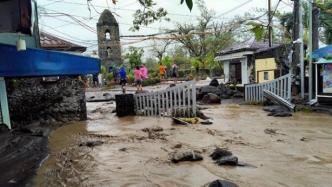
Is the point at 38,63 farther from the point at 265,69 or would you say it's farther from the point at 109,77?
the point at 109,77

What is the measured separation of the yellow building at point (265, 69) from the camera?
23781mm

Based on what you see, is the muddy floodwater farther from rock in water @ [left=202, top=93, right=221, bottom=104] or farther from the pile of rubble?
the pile of rubble

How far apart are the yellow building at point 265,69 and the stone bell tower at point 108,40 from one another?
18404 millimetres

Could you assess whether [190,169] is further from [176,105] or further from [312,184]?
[176,105]

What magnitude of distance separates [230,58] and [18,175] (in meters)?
23.1

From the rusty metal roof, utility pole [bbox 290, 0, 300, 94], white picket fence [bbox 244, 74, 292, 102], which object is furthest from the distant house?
the rusty metal roof

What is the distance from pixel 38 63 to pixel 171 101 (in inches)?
341

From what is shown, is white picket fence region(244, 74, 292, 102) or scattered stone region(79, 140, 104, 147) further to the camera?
white picket fence region(244, 74, 292, 102)

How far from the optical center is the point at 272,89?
18031 millimetres

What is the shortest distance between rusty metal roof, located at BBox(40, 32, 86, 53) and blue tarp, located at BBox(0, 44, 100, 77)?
54.3 feet

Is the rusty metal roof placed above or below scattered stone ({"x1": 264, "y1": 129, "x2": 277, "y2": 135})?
above

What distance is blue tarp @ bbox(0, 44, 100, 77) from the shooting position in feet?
19.7

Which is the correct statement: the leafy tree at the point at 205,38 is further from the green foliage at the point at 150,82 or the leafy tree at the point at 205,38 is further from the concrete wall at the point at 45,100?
the concrete wall at the point at 45,100

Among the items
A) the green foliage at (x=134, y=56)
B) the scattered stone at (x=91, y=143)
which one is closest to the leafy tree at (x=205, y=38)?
the green foliage at (x=134, y=56)
